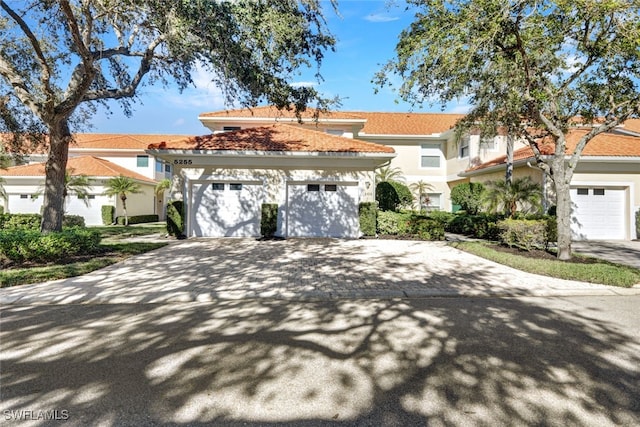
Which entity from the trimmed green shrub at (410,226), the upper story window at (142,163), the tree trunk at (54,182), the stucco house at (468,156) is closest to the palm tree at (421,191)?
the stucco house at (468,156)

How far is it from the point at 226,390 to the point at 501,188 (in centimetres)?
1363

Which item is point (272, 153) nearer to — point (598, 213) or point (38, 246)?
point (38, 246)

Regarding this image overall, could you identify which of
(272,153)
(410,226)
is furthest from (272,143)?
(410,226)

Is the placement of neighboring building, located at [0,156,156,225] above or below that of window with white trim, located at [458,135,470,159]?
below

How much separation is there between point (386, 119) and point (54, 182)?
21.2 m

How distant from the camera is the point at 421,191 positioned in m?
21.8

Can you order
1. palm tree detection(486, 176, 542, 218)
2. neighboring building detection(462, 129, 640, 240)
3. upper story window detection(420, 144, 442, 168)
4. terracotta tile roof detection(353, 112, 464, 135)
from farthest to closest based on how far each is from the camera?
terracotta tile roof detection(353, 112, 464, 135)
upper story window detection(420, 144, 442, 168)
neighboring building detection(462, 129, 640, 240)
palm tree detection(486, 176, 542, 218)

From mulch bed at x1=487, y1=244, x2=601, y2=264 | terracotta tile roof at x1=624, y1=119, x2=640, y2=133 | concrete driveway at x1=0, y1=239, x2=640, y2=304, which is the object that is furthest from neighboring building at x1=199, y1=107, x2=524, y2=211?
concrete driveway at x1=0, y1=239, x2=640, y2=304

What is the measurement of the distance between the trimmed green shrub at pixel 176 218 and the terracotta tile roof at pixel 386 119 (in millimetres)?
8508

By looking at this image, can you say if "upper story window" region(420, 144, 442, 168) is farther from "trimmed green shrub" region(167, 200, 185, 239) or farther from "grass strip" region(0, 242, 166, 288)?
"grass strip" region(0, 242, 166, 288)

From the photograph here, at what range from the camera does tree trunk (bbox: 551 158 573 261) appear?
28.9 ft

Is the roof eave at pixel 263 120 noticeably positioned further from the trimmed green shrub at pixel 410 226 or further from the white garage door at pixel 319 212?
the trimmed green shrub at pixel 410 226

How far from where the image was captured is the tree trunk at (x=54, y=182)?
9656mm

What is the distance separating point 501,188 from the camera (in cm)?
1339
